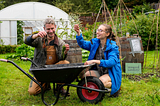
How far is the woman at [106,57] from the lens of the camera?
2637mm

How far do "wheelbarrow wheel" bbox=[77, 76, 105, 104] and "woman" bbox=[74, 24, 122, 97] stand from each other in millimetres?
145

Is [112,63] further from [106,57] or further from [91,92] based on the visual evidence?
[91,92]

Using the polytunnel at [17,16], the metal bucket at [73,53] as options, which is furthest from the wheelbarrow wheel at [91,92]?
the polytunnel at [17,16]

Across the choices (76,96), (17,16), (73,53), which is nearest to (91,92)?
(76,96)

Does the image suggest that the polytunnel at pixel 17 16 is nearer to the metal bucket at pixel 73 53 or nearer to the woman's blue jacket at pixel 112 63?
the metal bucket at pixel 73 53

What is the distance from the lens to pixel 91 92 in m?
2.63

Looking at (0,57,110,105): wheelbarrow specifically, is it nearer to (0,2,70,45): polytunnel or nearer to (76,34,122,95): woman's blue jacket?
(76,34,122,95): woman's blue jacket

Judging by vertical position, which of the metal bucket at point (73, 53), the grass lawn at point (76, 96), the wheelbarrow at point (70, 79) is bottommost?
the grass lawn at point (76, 96)

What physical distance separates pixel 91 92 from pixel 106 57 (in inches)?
21.6

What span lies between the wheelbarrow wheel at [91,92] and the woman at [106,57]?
15 centimetres

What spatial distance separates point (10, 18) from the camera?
10969 millimetres

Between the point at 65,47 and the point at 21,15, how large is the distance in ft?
30.9

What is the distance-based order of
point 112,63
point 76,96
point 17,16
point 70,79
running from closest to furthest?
point 70,79 → point 112,63 → point 76,96 → point 17,16

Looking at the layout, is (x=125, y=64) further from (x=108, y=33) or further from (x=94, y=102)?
(x=94, y=102)
